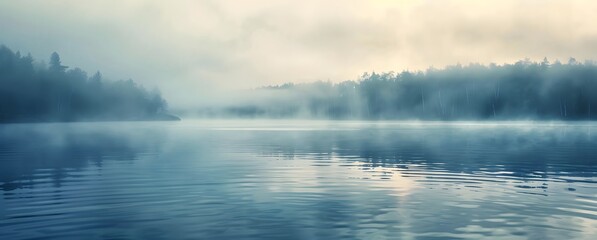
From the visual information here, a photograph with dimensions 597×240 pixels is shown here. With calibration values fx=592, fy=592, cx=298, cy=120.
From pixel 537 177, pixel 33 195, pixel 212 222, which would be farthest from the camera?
pixel 537 177

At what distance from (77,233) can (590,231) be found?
1706cm

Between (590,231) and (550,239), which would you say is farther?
(590,231)

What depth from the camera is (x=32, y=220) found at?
21.6m

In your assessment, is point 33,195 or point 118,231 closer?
point 118,231

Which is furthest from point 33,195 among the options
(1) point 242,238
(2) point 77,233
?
(1) point 242,238

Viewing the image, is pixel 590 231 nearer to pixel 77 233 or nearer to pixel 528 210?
pixel 528 210

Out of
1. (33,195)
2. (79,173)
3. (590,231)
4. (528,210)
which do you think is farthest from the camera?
(79,173)

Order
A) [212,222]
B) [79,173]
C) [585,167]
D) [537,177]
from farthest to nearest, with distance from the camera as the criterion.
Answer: [585,167] → [79,173] → [537,177] → [212,222]

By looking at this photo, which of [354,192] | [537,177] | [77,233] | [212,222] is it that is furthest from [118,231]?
[537,177]

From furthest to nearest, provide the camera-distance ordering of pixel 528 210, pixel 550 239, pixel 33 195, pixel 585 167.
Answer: pixel 585 167 < pixel 33 195 < pixel 528 210 < pixel 550 239

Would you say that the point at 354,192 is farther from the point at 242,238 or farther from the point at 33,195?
the point at 33,195

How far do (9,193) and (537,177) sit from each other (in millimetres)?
30586

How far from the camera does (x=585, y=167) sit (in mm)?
44625

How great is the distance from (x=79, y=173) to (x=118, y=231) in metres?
22.1
